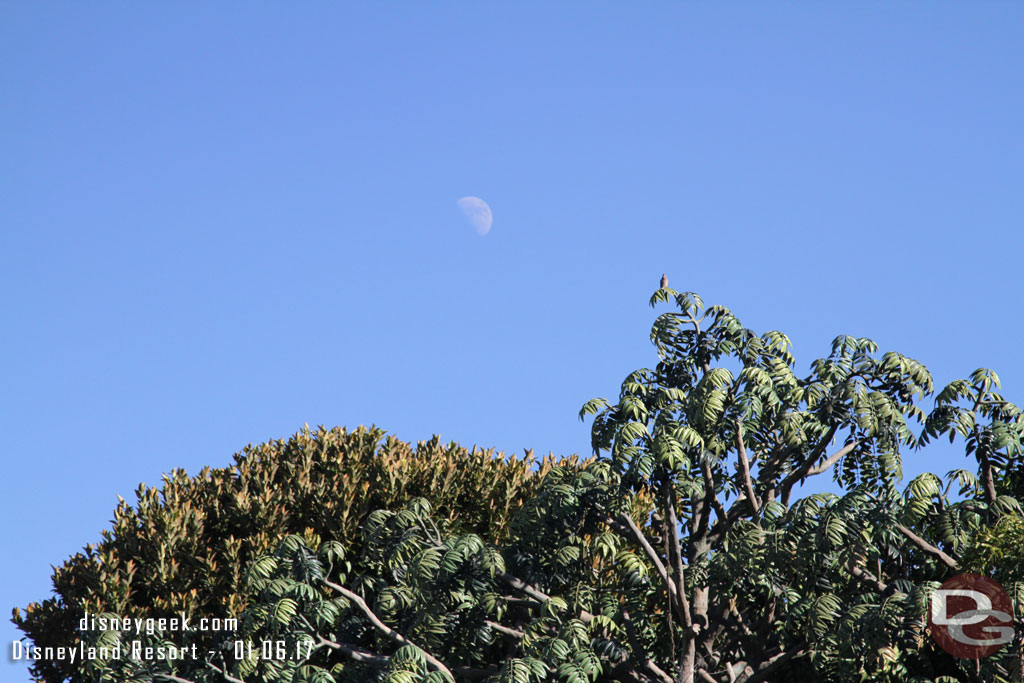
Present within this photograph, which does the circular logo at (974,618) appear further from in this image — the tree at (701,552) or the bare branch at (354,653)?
the bare branch at (354,653)

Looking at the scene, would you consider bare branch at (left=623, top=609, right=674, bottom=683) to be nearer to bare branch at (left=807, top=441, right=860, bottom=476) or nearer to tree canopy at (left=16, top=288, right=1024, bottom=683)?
tree canopy at (left=16, top=288, right=1024, bottom=683)

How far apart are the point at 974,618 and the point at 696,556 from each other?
4.38m

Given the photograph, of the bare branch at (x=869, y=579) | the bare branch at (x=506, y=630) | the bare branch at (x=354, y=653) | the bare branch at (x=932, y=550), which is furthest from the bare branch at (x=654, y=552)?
the bare branch at (x=354, y=653)

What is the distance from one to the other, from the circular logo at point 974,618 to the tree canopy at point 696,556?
299 mm

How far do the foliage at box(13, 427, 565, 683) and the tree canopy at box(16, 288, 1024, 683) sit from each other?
1.05 meters

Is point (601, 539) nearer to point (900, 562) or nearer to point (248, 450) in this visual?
point (900, 562)

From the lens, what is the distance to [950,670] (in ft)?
55.0

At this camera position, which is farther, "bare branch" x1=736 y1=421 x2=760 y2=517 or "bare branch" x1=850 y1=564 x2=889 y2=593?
"bare branch" x1=736 y1=421 x2=760 y2=517

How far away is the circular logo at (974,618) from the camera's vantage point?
1512cm

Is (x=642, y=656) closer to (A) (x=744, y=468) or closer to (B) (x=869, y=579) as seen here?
(A) (x=744, y=468)

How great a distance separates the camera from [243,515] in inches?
811

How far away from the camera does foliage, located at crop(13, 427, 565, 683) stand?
1962 cm

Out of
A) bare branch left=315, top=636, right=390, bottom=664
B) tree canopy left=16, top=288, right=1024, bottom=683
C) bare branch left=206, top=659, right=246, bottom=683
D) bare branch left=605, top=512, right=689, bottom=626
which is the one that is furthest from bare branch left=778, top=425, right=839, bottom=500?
bare branch left=206, top=659, right=246, bottom=683

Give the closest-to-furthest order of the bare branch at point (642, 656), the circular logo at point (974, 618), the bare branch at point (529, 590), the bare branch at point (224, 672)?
the circular logo at point (974, 618) < the bare branch at point (642, 656) < the bare branch at point (529, 590) < the bare branch at point (224, 672)
